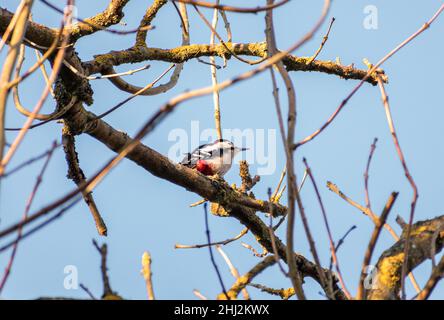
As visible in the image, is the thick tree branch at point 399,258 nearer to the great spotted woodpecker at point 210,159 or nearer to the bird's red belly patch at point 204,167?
the great spotted woodpecker at point 210,159

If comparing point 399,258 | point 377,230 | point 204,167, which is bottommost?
point 377,230

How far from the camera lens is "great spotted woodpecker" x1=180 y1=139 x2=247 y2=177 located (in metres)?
7.93

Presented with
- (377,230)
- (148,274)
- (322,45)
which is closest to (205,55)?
(322,45)

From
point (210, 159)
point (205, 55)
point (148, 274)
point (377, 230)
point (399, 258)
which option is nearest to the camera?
point (377, 230)

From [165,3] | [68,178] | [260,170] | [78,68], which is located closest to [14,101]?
[78,68]

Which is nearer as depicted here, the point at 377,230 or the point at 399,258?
the point at 377,230

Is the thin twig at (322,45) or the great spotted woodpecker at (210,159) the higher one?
the great spotted woodpecker at (210,159)

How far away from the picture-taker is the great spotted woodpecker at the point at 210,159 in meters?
7.93

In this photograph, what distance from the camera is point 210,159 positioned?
7.95m

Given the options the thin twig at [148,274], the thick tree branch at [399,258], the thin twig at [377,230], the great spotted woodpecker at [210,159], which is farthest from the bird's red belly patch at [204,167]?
the thin twig at [377,230]

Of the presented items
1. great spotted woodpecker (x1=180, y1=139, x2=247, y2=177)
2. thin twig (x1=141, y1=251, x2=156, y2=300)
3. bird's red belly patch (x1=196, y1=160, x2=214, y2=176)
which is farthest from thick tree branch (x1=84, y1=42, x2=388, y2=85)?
bird's red belly patch (x1=196, y1=160, x2=214, y2=176)

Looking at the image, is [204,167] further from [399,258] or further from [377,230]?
[377,230]

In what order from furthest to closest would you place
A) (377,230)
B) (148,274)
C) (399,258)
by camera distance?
1. (399,258)
2. (148,274)
3. (377,230)

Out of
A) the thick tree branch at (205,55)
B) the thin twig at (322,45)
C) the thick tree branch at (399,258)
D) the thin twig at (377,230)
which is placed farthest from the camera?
the thin twig at (322,45)
